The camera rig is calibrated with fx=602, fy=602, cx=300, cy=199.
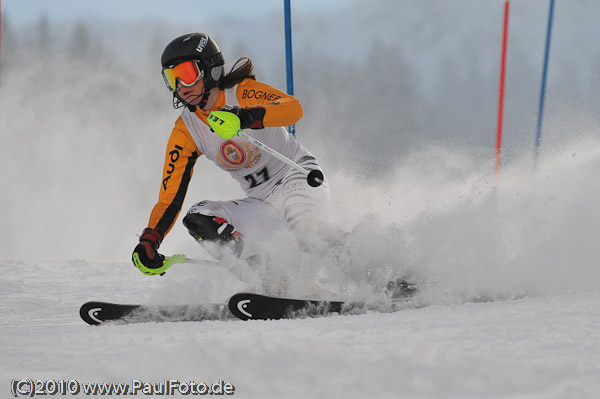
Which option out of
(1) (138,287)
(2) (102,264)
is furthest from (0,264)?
(1) (138,287)

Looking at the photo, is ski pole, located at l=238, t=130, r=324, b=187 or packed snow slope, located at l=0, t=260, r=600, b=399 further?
ski pole, located at l=238, t=130, r=324, b=187

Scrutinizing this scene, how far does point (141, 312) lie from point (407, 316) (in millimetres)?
1064

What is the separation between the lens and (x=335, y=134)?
15703 mm

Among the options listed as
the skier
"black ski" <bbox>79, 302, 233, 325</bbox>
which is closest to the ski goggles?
the skier

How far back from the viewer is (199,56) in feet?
8.39

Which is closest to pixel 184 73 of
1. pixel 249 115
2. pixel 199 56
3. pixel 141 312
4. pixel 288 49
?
pixel 199 56

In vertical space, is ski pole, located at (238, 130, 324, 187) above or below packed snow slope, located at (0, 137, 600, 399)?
above

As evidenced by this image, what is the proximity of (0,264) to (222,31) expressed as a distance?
13.3 meters

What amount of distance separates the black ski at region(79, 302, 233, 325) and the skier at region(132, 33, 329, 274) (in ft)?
0.74

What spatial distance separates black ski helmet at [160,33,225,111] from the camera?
2533mm

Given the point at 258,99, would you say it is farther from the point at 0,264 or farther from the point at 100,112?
the point at 100,112

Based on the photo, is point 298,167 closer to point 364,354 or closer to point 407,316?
point 407,316

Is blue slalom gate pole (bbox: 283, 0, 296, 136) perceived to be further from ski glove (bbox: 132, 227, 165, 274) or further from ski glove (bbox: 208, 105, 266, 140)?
ski glove (bbox: 132, 227, 165, 274)

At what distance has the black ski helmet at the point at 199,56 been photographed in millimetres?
2533
